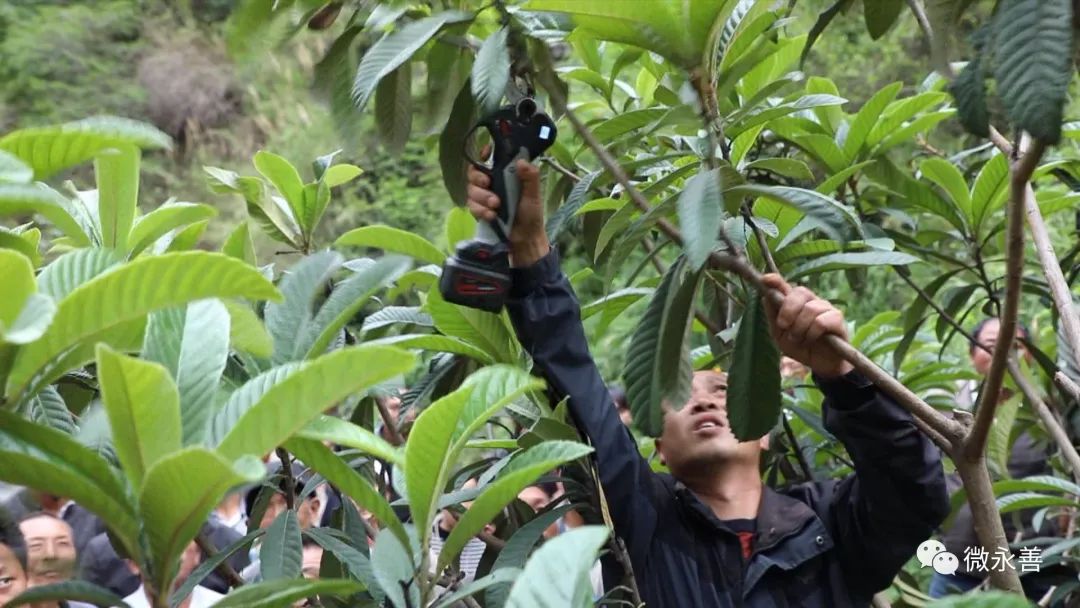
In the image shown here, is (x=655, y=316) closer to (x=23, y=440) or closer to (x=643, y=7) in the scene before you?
(x=643, y=7)

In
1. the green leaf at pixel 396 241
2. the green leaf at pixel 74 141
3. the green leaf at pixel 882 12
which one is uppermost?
the green leaf at pixel 74 141

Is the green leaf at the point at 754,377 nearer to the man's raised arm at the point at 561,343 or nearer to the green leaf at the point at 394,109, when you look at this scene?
the man's raised arm at the point at 561,343

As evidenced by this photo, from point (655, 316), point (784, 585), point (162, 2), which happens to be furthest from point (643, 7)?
point (162, 2)

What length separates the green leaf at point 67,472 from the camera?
0.94 m

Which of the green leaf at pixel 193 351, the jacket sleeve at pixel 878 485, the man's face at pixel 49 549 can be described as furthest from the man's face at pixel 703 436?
the green leaf at pixel 193 351

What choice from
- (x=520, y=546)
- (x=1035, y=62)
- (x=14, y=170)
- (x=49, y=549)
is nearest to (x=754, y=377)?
(x=520, y=546)

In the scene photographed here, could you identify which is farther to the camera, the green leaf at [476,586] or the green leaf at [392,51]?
the green leaf at [392,51]

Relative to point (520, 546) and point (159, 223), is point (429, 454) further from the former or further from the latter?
point (159, 223)

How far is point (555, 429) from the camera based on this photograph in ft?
5.94

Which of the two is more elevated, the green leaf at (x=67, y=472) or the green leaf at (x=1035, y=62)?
the green leaf at (x=1035, y=62)

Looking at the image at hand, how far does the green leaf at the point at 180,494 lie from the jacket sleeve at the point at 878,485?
3.80 feet

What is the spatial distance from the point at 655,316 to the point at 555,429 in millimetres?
276

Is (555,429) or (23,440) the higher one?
(23,440)

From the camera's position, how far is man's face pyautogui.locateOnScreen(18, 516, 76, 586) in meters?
2.42
